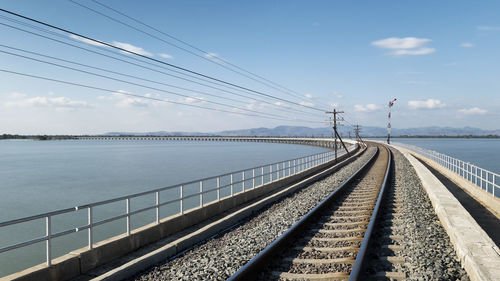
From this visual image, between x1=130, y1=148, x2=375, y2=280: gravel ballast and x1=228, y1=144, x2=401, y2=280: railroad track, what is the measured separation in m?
0.56

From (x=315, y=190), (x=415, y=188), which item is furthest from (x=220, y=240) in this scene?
(x=415, y=188)

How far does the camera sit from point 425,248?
790 centimetres

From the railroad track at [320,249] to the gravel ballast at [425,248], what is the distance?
0.55 meters

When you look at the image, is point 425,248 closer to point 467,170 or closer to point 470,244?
point 470,244

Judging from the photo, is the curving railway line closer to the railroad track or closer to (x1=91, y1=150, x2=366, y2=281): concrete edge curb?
the railroad track

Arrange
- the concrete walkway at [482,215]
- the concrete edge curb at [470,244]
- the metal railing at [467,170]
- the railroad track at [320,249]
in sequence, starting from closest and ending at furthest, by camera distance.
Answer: the concrete edge curb at [470,244] → the railroad track at [320,249] → the concrete walkway at [482,215] → the metal railing at [467,170]

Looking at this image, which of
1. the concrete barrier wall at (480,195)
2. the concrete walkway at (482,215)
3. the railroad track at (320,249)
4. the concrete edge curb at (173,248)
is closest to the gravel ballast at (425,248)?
the railroad track at (320,249)

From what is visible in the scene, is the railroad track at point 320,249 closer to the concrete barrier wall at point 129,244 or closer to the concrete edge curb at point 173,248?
the concrete edge curb at point 173,248

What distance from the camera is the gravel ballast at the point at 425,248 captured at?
656 cm

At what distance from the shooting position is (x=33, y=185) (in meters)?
44.5

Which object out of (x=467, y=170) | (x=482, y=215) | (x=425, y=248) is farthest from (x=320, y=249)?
(x=467, y=170)

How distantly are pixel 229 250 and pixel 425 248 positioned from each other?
173 inches

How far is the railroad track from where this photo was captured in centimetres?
640

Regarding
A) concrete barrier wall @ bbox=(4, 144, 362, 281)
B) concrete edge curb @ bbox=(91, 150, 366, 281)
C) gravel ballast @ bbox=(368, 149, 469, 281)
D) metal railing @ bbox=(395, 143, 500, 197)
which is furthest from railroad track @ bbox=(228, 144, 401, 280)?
metal railing @ bbox=(395, 143, 500, 197)
